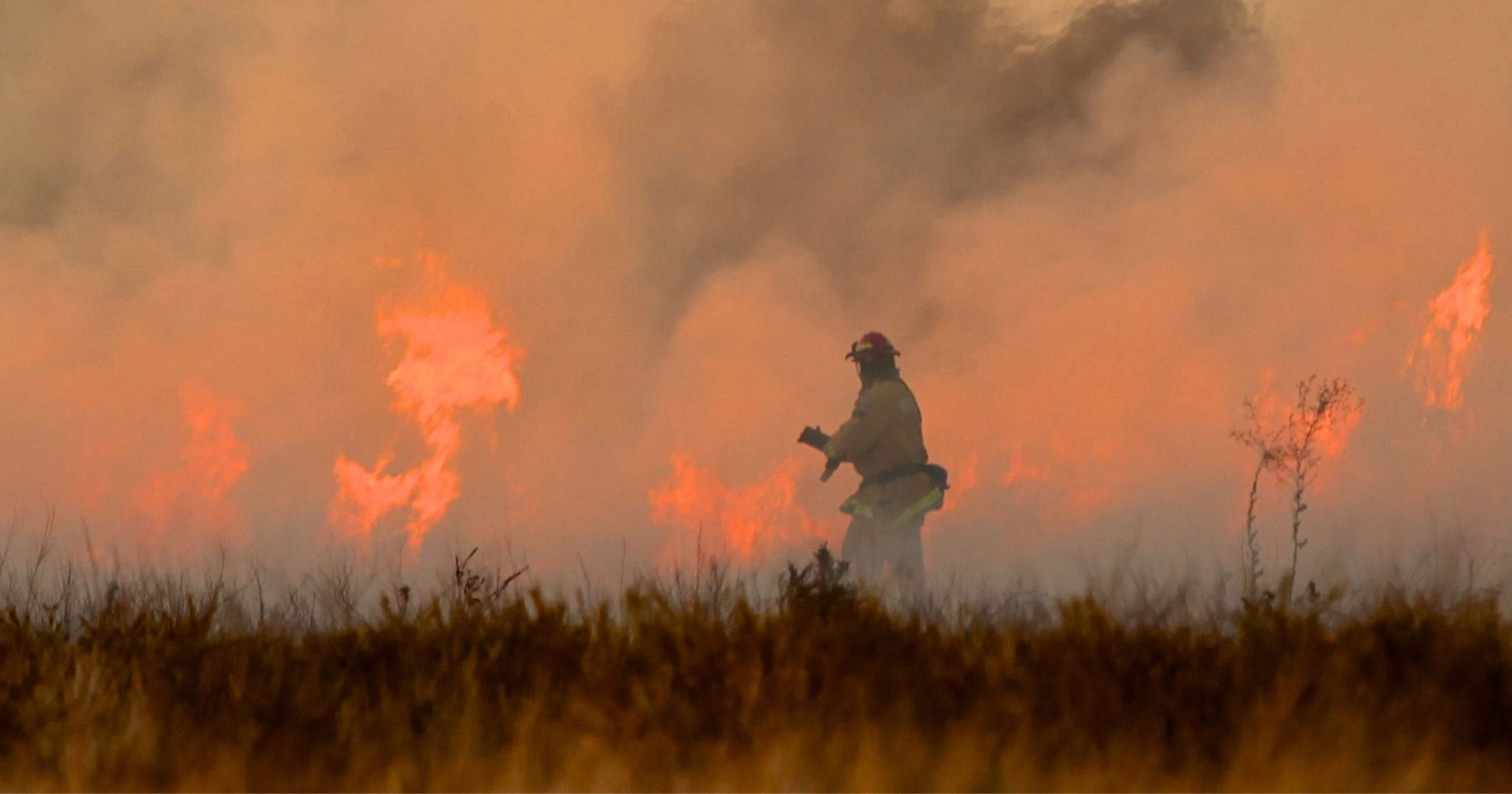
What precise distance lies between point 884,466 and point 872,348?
47.2 inches

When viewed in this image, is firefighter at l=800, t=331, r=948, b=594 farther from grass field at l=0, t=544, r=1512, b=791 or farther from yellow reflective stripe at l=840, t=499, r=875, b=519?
grass field at l=0, t=544, r=1512, b=791

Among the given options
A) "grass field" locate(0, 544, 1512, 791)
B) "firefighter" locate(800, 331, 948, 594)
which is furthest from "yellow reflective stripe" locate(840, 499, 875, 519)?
"grass field" locate(0, 544, 1512, 791)

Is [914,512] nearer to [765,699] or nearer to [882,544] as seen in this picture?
[882,544]

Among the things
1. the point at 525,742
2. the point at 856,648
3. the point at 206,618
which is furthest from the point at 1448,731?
the point at 206,618

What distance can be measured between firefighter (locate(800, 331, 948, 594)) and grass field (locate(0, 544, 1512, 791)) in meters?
6.89

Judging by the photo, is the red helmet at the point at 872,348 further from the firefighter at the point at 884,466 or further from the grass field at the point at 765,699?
the grass field at the point at 765,699

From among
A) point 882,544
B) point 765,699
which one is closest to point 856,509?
point 882,544

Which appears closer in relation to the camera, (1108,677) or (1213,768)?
(1213,768)

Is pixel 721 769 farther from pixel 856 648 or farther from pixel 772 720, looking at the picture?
pixel 856 648

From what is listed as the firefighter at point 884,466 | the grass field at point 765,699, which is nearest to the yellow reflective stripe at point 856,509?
the firefighter at point 884,466

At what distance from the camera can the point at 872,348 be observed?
47.1 feet

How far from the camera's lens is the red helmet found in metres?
14.4

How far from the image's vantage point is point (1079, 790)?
4.78 m

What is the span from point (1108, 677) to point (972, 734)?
3.11 feet
